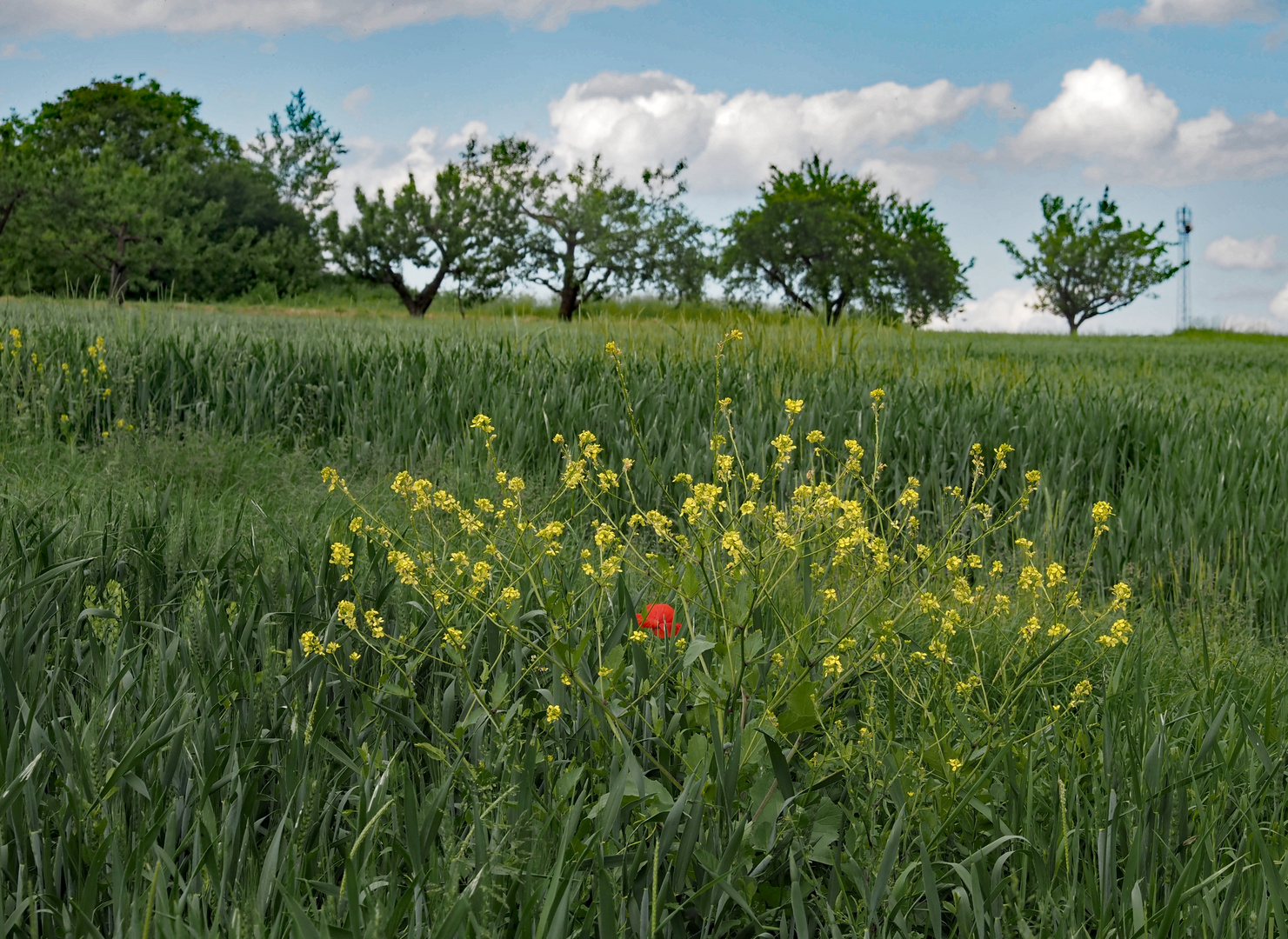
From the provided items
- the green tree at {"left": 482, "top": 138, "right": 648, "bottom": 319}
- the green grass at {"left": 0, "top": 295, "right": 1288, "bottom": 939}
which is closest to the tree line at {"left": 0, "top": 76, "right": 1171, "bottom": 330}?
the green tree at {"left": 482, "top": 138, "right": 648, "bottom": 319}

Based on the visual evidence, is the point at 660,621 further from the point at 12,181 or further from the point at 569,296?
the point at 12,181

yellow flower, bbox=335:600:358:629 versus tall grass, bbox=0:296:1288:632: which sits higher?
tall grass, bbox=0:296:1288:632

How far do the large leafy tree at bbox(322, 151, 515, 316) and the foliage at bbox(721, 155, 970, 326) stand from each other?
10504 mm

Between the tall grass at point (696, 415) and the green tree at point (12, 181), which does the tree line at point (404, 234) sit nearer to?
the green tree at point (12, 181)

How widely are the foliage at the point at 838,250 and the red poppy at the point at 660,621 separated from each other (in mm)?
29301

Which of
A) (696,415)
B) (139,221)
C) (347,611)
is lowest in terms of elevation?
(347,611)

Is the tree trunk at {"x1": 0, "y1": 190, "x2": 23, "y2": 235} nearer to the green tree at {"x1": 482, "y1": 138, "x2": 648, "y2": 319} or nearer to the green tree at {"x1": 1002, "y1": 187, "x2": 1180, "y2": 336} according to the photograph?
the green tree at {"x1": 482, "y1": 138, "x2": 648, "y2": 319}

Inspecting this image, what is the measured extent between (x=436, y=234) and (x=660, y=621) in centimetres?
2396

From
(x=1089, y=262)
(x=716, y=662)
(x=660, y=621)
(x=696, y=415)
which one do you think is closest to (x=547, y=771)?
(x=716, y=662)

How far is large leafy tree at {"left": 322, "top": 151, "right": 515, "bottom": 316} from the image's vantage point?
79.6 feet

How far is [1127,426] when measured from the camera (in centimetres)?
551

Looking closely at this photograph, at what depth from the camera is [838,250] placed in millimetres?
31375

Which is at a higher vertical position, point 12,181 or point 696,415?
point 12,181

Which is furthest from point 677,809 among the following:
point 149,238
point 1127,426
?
point 149,238
